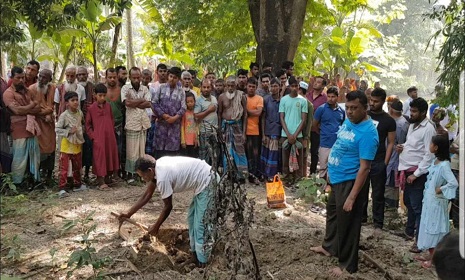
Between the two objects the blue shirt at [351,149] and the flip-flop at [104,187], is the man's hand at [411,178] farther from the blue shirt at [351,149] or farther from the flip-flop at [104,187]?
the flip-flop at [104,187]

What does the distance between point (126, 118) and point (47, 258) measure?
3.12 meters

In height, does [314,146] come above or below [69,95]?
below

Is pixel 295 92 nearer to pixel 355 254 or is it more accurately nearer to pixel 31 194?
pixel 355 254

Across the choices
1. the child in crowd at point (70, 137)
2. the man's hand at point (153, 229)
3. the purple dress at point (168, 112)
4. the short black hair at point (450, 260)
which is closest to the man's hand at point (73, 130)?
the child in crowd at point (70, 137)

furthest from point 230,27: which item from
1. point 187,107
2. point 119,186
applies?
point 119,186

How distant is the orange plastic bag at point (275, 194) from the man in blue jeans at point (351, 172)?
179 cm

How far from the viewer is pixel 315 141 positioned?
8570 millimetres

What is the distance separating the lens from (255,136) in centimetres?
808

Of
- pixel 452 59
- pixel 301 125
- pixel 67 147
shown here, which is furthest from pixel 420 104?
pixel 67 147

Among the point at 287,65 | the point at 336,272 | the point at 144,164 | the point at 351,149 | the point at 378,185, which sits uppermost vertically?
the point at 287,65

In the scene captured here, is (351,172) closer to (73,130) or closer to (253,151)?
(253,151)

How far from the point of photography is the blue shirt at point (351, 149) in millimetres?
4160

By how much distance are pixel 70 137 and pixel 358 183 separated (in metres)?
4.19

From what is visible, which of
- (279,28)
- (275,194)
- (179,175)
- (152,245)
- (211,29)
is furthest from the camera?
(211,29)
